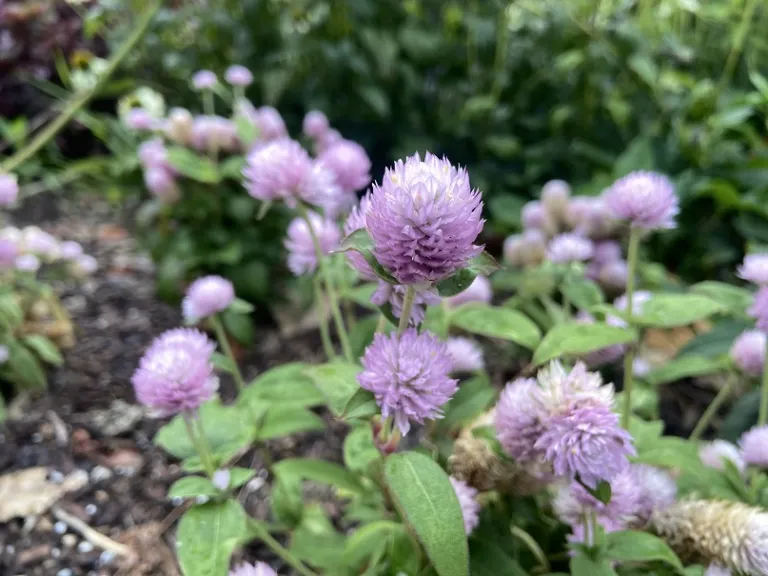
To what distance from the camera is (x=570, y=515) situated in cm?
91

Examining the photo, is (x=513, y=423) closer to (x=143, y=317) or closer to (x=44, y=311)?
(x=44, y=311)

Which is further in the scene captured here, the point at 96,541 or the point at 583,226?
the point at 583,226

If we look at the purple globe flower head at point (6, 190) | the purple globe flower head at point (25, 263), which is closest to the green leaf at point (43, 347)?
the purple globe flower head at point (25, 263)

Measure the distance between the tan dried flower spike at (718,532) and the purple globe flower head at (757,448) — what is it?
0.11 m

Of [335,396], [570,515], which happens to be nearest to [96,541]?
[335,396]

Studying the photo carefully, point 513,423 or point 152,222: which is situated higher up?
point 152,222

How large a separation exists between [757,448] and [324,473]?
70cm

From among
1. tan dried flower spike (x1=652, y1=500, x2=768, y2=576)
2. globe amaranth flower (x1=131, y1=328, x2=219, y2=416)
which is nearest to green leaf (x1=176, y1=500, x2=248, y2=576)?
globe amaranth flower (x1=131, y1=328, x2=219, y2=416)

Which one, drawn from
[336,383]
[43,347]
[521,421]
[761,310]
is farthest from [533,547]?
[43,347]

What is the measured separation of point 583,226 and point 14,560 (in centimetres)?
160

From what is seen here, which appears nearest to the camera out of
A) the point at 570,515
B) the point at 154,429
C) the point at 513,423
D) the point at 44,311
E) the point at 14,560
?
the point at 513,423

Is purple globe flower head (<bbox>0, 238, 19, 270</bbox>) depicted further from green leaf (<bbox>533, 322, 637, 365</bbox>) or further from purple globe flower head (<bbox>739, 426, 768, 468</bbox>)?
purple globe flower head (<bbox>739, 426, 768, 468</bbox>)

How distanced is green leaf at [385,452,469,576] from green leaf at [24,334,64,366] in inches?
52.7

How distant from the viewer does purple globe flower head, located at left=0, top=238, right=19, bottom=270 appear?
5.47 feet
